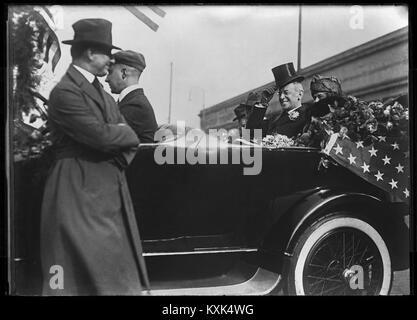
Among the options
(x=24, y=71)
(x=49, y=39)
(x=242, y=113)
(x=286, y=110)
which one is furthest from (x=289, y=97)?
(x=24, y=71)

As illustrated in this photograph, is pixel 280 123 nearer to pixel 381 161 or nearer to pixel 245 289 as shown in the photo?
pixel 381 161

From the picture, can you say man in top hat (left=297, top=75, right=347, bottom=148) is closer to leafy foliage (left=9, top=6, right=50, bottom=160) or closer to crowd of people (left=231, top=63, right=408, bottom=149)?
crowd of people (left=231, top=63, right=408, bottom=149)

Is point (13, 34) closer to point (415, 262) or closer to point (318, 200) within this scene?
point (318, 200)

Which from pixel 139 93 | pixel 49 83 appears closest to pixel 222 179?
pixel 139 93

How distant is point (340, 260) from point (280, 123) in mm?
949

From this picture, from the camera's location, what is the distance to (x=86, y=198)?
281 cm

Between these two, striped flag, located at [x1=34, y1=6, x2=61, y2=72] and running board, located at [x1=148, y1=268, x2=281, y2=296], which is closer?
striped flag, located at [x1=34, y1=6, x2=61, y2=72]

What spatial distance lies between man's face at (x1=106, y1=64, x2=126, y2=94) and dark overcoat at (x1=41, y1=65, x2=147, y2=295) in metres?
0.06

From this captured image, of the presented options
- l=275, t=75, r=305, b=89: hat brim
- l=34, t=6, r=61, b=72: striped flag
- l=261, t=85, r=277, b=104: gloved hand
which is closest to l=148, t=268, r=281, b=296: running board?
l=261, t=85, r=277, b=104: gloved hand

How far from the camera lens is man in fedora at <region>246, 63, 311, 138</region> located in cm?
297

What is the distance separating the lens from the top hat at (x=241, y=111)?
2965 millimetres

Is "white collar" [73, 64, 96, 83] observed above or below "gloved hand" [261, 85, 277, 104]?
above

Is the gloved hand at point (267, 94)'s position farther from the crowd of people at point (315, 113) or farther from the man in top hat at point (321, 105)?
the man in top hat at point (321, 105)

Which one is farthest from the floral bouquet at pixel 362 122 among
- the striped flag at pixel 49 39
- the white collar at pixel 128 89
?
the striped flag at pixel 49 39
